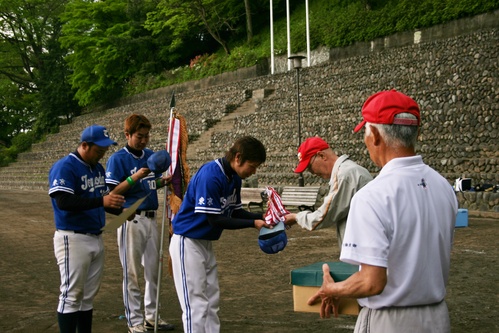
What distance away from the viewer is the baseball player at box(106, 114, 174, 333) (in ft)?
19.9

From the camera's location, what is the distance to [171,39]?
4553cm

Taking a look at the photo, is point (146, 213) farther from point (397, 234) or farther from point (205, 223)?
point (397, 234)

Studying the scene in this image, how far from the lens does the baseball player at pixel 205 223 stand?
4551mm

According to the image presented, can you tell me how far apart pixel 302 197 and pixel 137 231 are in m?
11.2

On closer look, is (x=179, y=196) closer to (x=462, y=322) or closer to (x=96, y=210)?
(x=96, y=210)

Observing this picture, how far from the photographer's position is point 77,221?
16.8 ft

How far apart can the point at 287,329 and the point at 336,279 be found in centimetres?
351

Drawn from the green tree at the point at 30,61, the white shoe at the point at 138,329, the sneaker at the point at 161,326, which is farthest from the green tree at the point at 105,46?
the white shoe at the point at 138,329

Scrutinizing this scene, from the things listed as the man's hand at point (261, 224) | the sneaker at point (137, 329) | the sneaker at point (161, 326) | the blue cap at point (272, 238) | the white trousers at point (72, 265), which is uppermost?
the man's hand at point (261, 224)

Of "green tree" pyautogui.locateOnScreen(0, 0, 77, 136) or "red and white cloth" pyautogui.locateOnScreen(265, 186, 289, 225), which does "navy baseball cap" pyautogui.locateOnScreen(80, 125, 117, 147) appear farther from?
"green tree" pyautogui.locateOnScreen(0, 0, 77, 136)

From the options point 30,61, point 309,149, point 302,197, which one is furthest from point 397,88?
point 30,61

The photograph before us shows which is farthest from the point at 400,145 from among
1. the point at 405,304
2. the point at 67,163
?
the point at 67,163

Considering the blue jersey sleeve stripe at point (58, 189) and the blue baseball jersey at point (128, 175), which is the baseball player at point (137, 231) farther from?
the blue jersey sleeve stripe at point (58, 189)

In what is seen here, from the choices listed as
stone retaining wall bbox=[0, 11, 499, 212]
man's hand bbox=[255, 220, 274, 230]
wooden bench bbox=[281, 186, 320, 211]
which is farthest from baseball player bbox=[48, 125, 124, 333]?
stone retaining wall bbox=[0, 11, 499, 212]
